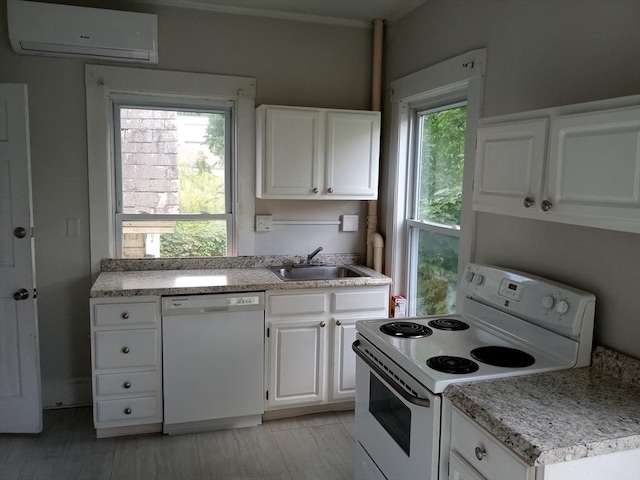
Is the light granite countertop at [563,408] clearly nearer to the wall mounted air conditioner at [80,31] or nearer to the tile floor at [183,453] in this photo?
the tile floor at [183,453]

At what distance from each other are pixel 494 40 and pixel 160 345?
7.63 feet

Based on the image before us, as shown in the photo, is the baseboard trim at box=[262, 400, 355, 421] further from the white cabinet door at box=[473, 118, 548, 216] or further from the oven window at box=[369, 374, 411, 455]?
the white cabinet door at box=[473, 118, 548, 216]

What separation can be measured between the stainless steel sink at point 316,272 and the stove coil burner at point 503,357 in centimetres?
153

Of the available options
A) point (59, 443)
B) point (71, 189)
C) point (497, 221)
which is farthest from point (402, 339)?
point (71, 189)

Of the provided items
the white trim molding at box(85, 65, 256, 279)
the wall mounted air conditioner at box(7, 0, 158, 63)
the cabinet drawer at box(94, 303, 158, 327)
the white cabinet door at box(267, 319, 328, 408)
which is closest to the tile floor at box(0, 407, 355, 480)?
the white cabinet door at box(267, 319, 328, 408)

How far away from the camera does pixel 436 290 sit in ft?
10.3

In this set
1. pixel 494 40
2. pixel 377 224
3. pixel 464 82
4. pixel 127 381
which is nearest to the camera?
pixel 494 40

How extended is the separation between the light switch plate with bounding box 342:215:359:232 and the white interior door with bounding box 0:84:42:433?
1943mm

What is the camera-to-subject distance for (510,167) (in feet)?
6.11

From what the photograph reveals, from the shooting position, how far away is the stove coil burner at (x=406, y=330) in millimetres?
2164

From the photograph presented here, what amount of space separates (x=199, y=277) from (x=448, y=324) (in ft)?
5.09

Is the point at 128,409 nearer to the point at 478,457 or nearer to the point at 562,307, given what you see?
the point at 478,457

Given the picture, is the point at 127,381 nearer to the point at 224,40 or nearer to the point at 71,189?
the point at 71,189

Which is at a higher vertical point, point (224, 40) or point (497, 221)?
point (224, 40)
